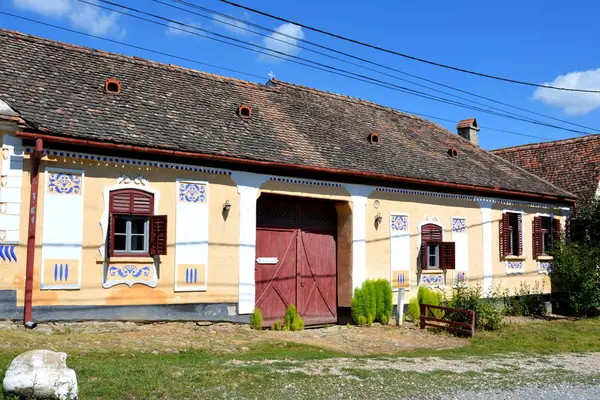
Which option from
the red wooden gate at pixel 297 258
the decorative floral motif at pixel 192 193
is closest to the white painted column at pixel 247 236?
the red wooden gate at pixel 297 258

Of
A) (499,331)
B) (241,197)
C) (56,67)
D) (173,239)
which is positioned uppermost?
(56,67)

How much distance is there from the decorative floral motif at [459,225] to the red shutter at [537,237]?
324 cm

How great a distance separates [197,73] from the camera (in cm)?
1548

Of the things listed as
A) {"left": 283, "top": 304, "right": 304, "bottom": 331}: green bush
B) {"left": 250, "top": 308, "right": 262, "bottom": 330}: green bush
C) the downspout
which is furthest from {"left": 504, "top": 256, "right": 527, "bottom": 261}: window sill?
the downspout

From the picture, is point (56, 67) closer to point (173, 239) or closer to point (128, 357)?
point (173, 239)

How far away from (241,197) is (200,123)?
1.94 metres

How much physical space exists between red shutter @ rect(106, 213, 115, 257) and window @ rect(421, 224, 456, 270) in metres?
7.83

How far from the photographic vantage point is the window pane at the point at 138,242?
1116 cm

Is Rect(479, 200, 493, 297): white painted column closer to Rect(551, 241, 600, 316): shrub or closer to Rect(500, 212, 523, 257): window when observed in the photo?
Rect(500, 212, 523, 257): window

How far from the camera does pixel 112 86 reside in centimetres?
1253

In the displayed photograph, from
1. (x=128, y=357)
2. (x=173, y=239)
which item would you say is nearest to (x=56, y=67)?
(x=173, y=239)

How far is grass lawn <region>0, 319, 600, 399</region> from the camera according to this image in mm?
6715

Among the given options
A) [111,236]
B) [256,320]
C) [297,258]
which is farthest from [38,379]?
[297,258]

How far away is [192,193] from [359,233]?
4269 millimetres
